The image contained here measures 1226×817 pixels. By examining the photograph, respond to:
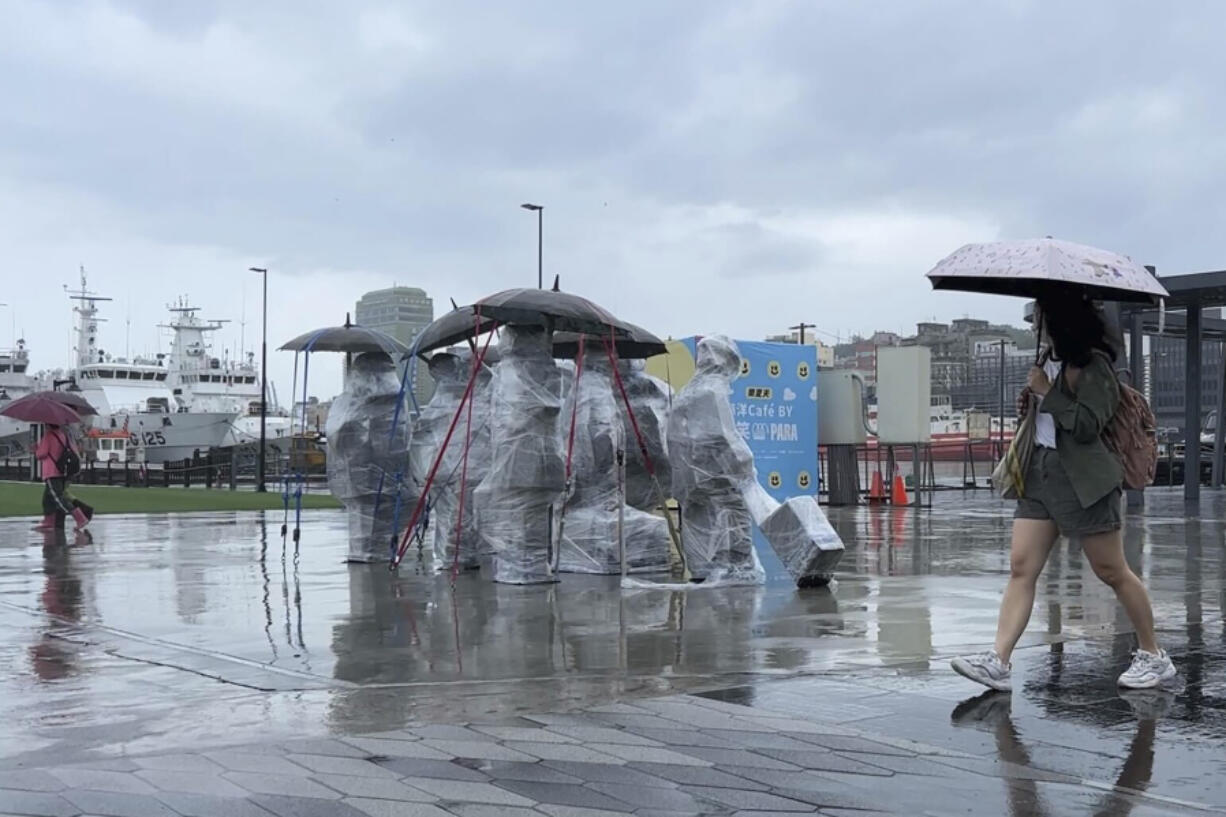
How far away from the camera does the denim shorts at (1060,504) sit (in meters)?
5.98

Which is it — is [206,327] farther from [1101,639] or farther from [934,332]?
[934,332]

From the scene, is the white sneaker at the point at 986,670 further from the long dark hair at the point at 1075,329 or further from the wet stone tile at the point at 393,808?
the wet stone tile at the point at 393,808

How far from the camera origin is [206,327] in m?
79.9

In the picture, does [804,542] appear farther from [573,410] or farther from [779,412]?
[779,412]

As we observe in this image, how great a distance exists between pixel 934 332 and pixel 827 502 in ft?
441

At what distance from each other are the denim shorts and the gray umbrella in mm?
8157

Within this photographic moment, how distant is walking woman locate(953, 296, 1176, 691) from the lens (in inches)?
235

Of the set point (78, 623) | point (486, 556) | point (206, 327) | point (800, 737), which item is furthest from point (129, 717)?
point (206, 327)

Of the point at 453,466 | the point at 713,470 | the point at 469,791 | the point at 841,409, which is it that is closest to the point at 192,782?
the point at 469,791

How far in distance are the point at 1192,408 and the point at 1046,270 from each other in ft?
69.7

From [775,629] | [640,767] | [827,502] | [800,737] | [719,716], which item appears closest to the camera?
→ [640,767]

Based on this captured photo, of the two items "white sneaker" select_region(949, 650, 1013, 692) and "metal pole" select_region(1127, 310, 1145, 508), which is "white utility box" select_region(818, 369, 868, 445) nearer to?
"metal pole" select_region(1127, 310, 1145, 508)

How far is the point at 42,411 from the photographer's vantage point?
704 inches

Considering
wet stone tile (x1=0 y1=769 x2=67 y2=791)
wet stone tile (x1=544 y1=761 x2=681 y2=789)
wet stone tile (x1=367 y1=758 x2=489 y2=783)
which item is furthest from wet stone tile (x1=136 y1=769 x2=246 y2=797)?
wet stone tile (x1=544 y1=761 x2=681 y2=789)
